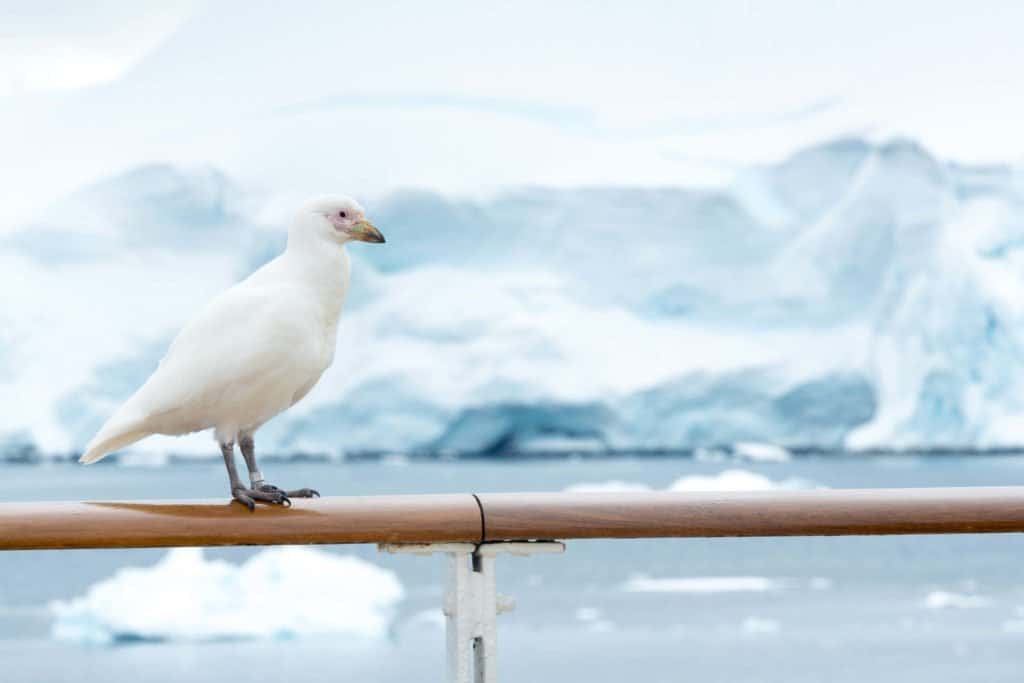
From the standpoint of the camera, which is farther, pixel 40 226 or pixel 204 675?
pixel 40 226

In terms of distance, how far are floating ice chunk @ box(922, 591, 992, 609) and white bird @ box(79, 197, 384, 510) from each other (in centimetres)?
962

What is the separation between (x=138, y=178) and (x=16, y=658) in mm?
5195

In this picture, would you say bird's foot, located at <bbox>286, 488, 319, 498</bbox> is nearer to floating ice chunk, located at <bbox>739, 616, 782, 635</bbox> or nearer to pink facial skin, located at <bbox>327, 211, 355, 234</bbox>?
pink facial skin, located at <bbox>327, 211, 355, 234</bbox>

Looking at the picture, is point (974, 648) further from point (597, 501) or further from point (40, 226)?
point (40, 226)

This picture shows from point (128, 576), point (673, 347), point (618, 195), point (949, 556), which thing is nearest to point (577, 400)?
point (673, 347)

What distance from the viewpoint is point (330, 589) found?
8.88m

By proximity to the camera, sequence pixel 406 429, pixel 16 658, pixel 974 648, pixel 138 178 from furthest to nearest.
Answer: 1. pixel 138 178
2. pixel 406 429
3. pixel 16 658
4. pixel 974 648

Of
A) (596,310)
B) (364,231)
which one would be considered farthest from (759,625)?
(364,231)

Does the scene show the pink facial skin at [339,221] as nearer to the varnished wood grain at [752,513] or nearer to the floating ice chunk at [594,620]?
the varnished wood grain at [752,513]

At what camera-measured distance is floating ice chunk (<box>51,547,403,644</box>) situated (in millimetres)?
8375

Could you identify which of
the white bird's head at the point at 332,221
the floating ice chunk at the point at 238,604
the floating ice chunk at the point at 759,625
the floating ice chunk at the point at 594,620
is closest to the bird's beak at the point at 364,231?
the white bird's head at the point at 332,221

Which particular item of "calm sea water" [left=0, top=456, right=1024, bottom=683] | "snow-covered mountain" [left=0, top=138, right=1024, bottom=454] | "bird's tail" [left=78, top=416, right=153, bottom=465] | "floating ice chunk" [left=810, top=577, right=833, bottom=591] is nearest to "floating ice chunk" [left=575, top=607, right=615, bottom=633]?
"calm sea water" [left=0, top=456, right=1024, bottom=683]

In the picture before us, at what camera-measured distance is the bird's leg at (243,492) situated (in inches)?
52.2

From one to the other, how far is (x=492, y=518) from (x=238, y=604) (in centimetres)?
768
